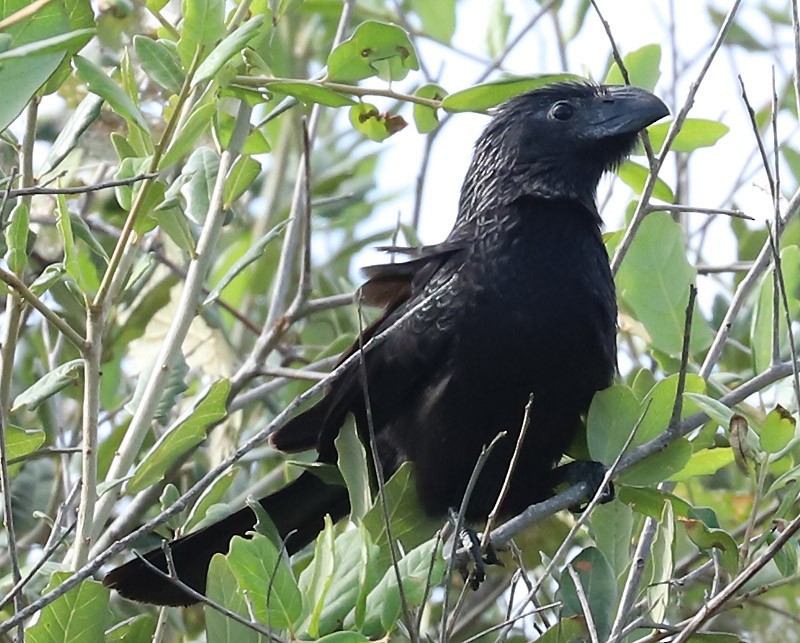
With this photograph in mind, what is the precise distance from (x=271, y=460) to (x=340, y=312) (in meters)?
0.55

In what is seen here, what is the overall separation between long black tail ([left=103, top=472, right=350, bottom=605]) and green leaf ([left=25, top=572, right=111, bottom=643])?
1.93 feet

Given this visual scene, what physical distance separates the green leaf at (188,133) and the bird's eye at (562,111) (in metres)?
1.46

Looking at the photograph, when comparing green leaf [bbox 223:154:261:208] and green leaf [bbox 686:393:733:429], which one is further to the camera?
green leaf [bbox 223:154:261:208]

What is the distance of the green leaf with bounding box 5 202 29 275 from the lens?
8.50ft

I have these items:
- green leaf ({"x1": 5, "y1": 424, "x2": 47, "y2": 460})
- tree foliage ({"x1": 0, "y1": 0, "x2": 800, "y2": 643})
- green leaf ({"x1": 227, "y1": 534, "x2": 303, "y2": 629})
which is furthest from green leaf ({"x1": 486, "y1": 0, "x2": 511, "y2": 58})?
green leaf ({"x1": 227, "y1": 534, "x2": 303, "y2": 629})

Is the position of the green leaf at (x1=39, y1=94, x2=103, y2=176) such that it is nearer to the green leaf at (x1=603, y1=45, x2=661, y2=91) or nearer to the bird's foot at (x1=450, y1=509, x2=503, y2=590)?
the bird's foot at (x1=450, y1=509, x2=503, y2=590)

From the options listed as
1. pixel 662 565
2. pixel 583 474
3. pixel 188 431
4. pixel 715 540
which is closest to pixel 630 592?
pixel 662 565

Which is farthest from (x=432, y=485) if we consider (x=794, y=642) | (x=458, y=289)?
(x=794, y=642)

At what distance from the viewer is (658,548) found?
246 cm

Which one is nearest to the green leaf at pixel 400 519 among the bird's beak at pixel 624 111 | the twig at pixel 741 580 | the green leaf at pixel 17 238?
the twig at pixel 741 580

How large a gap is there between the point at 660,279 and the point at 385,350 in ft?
2.41

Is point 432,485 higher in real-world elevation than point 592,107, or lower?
lower

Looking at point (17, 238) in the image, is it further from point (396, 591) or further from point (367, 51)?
point (396, 591)

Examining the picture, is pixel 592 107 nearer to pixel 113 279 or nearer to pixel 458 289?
pixel 458 289
